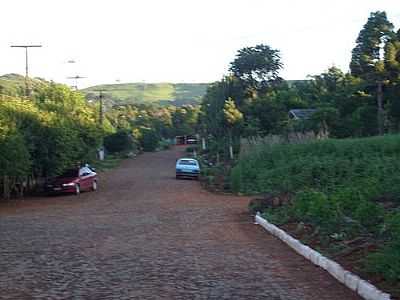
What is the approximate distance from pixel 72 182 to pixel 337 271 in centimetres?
2747

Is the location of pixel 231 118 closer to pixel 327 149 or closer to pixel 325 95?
pixel 325 95

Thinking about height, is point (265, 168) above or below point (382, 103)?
below

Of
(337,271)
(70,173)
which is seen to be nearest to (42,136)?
(70,173)

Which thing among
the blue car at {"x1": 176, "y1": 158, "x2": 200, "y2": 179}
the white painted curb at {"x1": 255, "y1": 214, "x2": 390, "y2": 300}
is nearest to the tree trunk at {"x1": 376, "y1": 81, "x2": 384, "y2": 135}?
the blue car at {"x1": 176, "y1": 158, "x2": 200, "y2": 179}

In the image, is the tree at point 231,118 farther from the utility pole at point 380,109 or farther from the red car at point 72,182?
the red car at point 72,182

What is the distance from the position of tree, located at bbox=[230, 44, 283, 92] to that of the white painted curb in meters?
46.6

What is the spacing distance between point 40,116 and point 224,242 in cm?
2183

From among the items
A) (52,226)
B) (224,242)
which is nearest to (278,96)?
(52,226)

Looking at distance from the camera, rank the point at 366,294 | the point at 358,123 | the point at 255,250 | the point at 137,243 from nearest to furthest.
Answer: the point at 366,294
the point at 255,250
the point at 137,243
the point at 358,123

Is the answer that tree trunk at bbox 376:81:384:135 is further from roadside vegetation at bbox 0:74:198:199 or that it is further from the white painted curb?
the white painted curb

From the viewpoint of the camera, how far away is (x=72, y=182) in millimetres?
36438

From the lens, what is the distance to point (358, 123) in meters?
45.6

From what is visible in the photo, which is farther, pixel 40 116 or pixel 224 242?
pixel 40 116

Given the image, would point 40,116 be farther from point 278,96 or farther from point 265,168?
point 278,96
